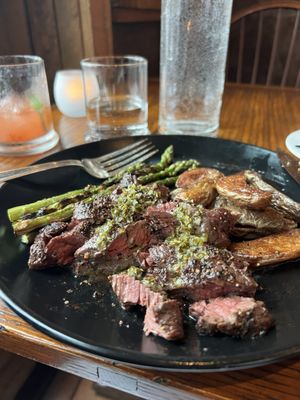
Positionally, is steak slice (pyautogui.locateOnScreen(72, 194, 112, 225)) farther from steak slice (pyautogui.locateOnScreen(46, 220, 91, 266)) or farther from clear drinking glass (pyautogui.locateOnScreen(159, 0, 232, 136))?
clear drinking glass (pyautogui.locateOnScreen(159, 0, 232, 136))

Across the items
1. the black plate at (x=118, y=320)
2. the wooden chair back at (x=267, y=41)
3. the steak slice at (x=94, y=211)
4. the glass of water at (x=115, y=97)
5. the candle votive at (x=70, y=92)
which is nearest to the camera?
the black plate at (x=118, y=320)

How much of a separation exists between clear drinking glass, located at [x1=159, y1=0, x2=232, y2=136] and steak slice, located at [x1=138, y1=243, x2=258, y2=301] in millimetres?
1086

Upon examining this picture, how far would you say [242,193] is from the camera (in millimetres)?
1130

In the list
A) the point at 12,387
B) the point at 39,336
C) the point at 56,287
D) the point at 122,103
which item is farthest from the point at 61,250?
the point at 122,103

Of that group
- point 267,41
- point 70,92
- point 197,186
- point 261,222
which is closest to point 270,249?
point 261,222

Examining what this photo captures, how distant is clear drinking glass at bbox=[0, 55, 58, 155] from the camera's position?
159cm

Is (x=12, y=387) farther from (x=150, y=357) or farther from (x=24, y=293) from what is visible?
(x=150, y=357)

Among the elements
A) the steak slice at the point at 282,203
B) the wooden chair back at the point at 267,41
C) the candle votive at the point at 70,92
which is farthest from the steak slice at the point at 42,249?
the wooden chair back at the point at 267,41

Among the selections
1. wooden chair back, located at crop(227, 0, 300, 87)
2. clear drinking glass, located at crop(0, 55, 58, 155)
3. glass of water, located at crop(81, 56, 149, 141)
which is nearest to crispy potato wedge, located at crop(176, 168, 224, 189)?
glass of water, located at crop(81, 56, 149, 141)

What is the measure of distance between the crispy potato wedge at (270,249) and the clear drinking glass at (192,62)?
0.97m

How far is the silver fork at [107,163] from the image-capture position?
50.8 inches

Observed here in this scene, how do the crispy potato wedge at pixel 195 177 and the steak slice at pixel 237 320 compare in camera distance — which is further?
the crispy potato wedge at pixel 195 177

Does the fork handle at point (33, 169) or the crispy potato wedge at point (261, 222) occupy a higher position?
the fork handle at point (33, 169)

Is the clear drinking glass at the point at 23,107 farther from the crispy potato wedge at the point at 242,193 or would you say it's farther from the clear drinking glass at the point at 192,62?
the crispy potato wedge at the point at 242,193
